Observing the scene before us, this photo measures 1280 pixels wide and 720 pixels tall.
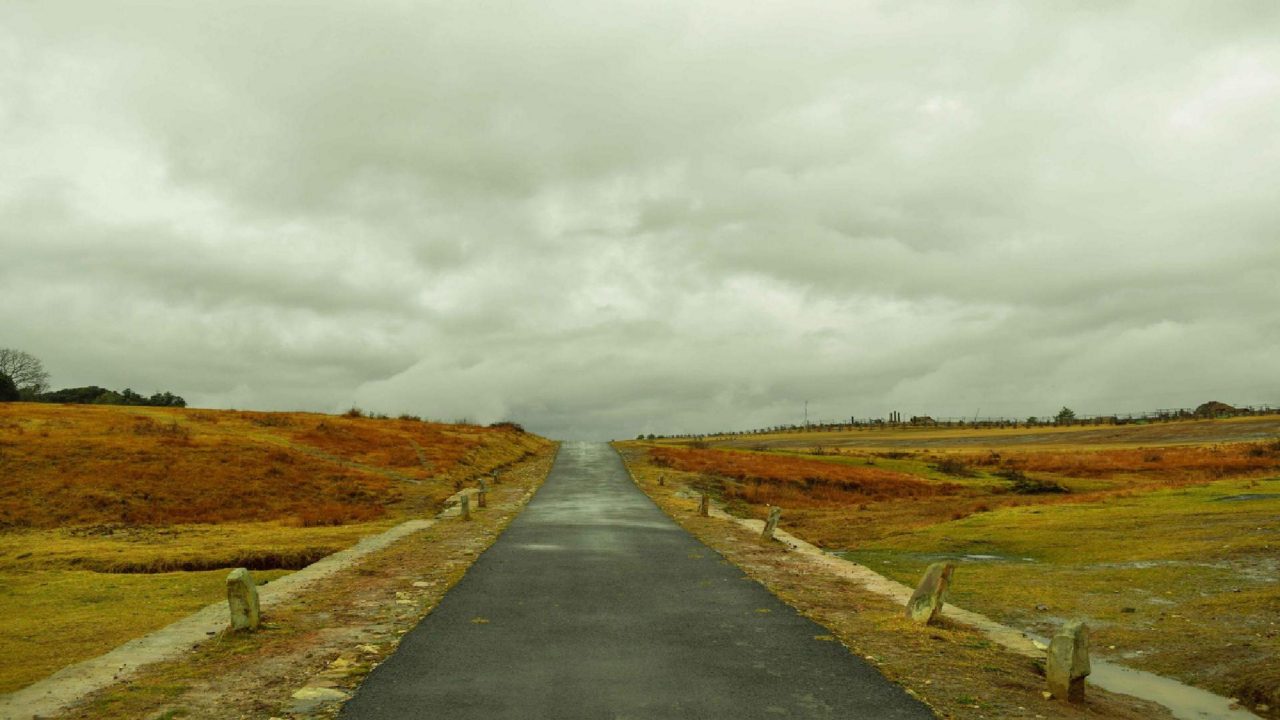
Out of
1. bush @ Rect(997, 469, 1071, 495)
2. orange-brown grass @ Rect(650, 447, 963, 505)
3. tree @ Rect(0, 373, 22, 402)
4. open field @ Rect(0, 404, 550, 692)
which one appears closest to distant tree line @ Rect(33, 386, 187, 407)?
tree @ Rect(0, 373, 22, 402)

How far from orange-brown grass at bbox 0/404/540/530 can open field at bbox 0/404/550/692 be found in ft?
0.35

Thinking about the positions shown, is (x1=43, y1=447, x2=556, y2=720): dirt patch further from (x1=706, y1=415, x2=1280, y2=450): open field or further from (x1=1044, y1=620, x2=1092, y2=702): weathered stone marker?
(x1=706, y1=415, x2=1280, y2=450): open field

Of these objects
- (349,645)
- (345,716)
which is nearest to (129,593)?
(349,645)

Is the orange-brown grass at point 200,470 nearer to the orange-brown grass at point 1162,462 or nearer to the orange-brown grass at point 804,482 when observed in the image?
the orange-brown grass at point 804,482

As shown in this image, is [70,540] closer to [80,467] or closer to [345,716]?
[80,467]

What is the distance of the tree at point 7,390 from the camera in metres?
89.8

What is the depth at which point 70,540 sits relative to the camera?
27.6m

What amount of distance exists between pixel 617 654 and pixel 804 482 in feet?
149

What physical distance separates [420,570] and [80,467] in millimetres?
30024

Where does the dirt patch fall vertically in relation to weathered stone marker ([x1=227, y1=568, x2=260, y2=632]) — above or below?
below

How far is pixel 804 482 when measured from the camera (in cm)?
5384

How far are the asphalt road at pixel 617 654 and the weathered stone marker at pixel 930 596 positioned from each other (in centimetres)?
190

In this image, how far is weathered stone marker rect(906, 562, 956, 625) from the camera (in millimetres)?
12609

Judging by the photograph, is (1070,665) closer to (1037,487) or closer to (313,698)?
(313,698)
